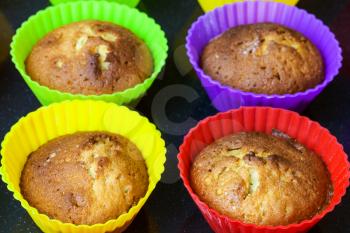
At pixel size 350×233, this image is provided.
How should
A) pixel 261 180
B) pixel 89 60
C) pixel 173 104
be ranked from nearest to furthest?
pixel 261 180 → pixel 89 60 → pixel 173 104

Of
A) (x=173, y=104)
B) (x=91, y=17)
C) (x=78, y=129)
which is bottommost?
(x=173, y=104)

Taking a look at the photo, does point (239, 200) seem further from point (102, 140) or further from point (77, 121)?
point (77, 121)

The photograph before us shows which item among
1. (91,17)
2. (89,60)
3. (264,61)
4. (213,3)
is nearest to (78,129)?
(89,60)

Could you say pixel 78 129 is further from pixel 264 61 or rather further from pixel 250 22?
pixel 250 22

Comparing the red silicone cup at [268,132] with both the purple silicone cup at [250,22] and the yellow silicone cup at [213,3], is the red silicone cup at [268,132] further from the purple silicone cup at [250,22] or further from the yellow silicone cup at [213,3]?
the yellow silicone cup at [213,3]

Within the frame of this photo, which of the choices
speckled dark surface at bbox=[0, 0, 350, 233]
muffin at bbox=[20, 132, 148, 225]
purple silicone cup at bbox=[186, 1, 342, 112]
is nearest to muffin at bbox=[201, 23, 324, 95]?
purple silicone cup at bbox=[186, 1, 342, 112]

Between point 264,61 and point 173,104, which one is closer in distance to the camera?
point 264,61

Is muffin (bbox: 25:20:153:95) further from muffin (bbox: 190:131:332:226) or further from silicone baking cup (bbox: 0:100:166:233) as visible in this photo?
muffin (bbox: 190:131:332:226)
